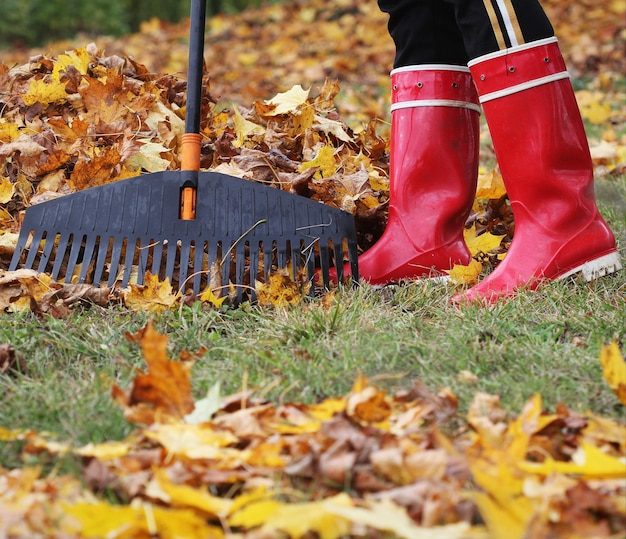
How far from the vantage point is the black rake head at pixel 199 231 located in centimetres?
227

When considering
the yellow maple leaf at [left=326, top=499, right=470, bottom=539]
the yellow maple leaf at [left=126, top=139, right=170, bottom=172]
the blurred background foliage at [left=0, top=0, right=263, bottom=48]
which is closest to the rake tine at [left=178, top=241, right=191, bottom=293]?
the yellow maple leaf at [left=126, top=139, right=170, bottom=172]

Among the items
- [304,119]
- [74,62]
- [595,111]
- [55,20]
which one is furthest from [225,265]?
[55,20]

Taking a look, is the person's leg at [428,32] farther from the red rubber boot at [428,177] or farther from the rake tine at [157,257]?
the rake tine at [157,257]

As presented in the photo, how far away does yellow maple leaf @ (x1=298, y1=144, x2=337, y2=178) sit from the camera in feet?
8.99

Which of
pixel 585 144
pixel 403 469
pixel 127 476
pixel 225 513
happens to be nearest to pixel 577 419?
pixel 403 469

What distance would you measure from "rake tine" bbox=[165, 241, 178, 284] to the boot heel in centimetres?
99

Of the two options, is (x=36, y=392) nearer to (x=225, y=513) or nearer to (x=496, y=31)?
(x=225, y=513)

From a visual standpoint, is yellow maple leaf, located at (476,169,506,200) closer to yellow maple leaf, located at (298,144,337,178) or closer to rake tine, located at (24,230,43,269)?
yellow maple leaf, located at (298,144,337,178)

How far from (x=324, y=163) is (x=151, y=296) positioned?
31.4 inches

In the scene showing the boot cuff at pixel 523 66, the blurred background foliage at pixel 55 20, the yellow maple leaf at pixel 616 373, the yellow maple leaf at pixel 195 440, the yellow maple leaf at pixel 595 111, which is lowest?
the yellow maple leaf at pixel 195 440

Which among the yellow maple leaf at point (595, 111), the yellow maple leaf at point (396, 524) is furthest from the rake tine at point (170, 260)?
the yellow maple leaf at point (595, 111)

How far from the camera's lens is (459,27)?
2172mm

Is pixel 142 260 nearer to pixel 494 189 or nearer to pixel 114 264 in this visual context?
pixel 114 264

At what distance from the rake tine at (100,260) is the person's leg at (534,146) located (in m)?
0.92
